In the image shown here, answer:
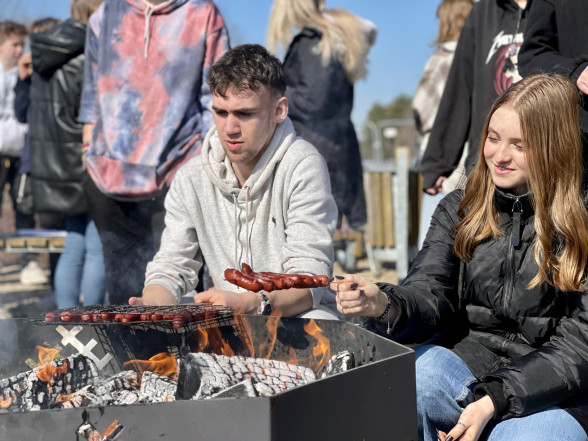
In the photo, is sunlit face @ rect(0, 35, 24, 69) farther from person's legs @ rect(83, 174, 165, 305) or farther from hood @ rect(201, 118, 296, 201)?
hood @ rect(201, 118, 296, 201)

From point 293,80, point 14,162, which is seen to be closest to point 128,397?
point 293,80

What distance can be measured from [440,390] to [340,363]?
327 millimetres

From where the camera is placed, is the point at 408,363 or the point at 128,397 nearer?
the point at 408,363

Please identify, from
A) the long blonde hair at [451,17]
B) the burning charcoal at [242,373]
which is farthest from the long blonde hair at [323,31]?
the burning charcoal at [242,373]

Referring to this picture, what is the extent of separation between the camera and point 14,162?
7000 millimetres

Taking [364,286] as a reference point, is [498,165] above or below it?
above

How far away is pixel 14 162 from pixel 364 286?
17.9 feet

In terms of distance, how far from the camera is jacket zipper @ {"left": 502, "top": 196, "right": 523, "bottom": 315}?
249cm

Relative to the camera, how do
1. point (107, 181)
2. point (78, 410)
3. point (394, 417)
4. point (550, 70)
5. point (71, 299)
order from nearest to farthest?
1. point (78, 410)
2. point (394, 417)
3. point (550, 70)
4. point (107, 181)
5. point (71, 299)

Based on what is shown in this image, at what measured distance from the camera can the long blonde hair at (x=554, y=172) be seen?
2406 millimetres

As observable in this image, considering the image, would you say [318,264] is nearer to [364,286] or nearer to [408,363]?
[364,286]

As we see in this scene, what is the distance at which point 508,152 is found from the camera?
251cm

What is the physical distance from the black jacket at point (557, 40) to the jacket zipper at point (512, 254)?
73cm

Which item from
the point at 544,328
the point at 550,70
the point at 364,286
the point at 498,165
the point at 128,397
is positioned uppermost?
the point at 550,70
